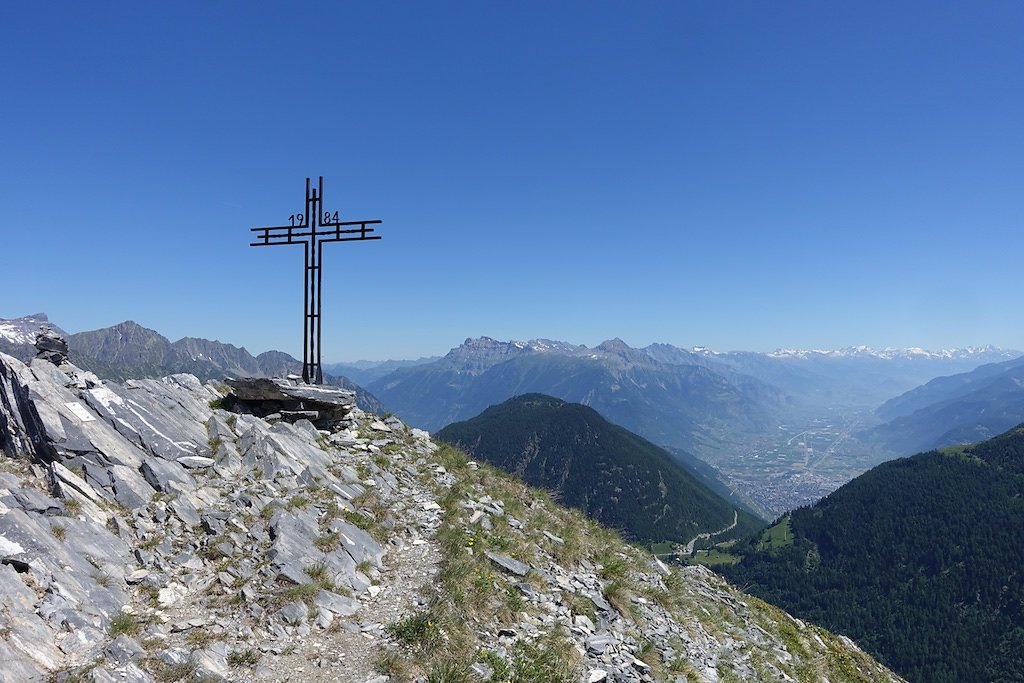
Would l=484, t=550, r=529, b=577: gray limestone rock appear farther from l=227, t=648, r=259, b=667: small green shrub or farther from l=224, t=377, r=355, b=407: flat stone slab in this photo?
l=224, t=377, r=355, b=407: flat stone slab

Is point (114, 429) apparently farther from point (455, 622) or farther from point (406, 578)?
point (455, 622)

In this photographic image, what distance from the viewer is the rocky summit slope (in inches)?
355

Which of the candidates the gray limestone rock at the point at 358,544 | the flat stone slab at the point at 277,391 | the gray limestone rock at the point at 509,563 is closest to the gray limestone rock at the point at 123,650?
the gray limestone rock at the point at 358,544

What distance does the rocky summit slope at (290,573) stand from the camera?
9.02m

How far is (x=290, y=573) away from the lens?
11.6 meters

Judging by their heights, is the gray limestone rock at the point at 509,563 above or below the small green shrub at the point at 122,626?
below

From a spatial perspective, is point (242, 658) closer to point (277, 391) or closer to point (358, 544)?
point (358, 544)

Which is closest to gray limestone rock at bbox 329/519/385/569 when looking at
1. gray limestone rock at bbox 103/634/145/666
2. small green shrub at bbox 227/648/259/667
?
small green shrub at bbox 227/648/259/667

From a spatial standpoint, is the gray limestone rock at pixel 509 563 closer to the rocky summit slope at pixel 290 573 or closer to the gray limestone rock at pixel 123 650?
the rocky summit slope at pixel 290 573

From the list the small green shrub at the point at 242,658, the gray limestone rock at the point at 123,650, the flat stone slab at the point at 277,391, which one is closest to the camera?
the gray limestone rock at the point at 123,650

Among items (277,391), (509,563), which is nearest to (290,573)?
(509,563)

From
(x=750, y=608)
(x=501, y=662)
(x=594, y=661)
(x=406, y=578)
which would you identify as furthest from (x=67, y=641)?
(x=750, y=608)

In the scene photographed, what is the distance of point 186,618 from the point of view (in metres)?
9.81

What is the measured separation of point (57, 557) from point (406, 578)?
721 centimetres
